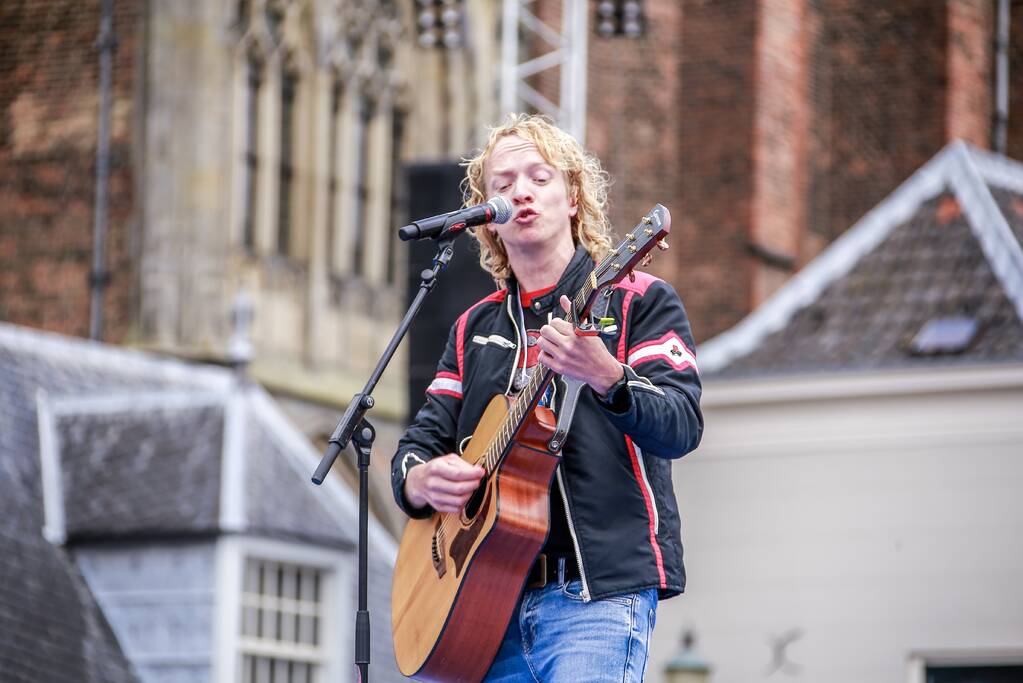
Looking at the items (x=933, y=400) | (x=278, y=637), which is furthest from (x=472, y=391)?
(x=278, y=637)

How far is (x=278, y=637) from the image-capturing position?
13328mm

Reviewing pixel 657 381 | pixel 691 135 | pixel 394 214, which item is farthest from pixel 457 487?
pixel 691 135

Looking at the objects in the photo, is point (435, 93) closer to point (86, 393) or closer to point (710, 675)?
point (86, 393)

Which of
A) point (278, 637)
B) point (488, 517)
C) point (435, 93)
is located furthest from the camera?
point (435, 93)

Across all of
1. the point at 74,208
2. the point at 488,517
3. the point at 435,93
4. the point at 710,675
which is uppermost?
the point at 435,93

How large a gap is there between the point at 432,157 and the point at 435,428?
58.3 feet

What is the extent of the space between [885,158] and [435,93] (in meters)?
6.01

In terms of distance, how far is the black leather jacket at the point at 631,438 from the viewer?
4328 mm

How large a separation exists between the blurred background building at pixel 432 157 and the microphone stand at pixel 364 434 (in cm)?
745

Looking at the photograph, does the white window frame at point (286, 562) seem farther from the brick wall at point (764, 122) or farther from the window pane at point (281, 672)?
the brick wall at point (764, 122)

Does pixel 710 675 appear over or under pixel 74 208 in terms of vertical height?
under

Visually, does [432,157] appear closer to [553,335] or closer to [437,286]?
[437,286]

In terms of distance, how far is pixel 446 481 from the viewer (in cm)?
461

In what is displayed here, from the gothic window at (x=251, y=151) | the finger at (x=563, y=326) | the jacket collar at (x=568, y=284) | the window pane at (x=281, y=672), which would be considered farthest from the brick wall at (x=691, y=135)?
the finger at (x=563, y=326)
